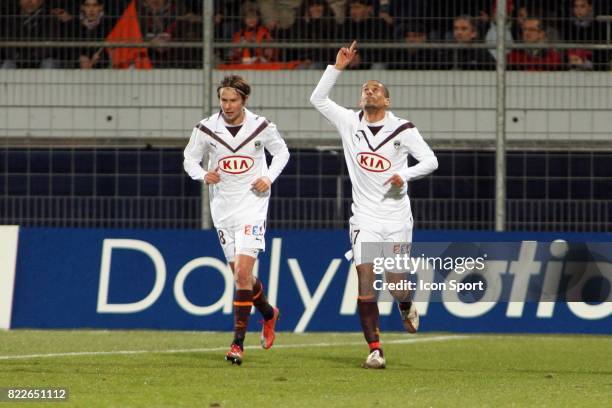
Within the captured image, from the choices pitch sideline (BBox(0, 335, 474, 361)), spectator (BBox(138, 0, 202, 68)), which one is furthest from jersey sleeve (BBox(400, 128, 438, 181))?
spectator (BBox(138, 0, 202, 68))

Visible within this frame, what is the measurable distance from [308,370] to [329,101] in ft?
6.54

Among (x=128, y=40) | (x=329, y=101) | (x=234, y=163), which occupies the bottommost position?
(x=234, y=163)

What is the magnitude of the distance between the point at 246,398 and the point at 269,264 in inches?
252

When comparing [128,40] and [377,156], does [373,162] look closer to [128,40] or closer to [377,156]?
[377,156]

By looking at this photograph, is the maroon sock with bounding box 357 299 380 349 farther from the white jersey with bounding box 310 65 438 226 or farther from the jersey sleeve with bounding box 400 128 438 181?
the jersey sleeve with bounding box 400 128 438 181

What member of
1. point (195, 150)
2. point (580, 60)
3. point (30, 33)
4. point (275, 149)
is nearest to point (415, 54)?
point (580, 60)

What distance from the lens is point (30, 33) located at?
14859 mm

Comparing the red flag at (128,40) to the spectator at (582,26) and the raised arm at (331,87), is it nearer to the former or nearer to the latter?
the spectator at (582,26)

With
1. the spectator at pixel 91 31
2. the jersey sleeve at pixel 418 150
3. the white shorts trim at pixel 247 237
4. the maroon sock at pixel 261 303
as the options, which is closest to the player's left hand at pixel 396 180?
the jersey sleeve at pixel 418 150

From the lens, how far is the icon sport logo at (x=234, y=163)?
1078cm

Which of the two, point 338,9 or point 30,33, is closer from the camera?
point 30,33

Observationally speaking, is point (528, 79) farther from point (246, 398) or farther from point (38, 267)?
point (246, 398)

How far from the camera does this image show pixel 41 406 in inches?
295

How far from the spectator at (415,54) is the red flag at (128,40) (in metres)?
2.50
